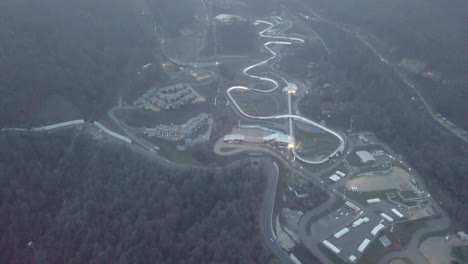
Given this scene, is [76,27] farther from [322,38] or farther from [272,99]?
[322,38]

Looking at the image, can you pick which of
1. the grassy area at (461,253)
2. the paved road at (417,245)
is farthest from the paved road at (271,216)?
the grassy area at (461,253)

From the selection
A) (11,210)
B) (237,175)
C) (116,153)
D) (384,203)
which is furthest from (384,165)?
(11,210)

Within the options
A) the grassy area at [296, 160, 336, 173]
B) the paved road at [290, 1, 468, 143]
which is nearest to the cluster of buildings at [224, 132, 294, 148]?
the grassy area at [296, 160, 336, 173]

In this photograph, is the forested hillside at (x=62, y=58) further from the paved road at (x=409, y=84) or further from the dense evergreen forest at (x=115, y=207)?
the paved road at (x=409, y=84)

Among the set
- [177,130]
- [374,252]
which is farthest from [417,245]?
[177,130]

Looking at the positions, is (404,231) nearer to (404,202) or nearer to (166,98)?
(404,202)

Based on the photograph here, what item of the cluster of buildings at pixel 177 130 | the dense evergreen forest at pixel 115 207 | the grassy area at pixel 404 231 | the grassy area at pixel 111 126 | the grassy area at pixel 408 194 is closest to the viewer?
the dense evergreen forest at pixel 115 207

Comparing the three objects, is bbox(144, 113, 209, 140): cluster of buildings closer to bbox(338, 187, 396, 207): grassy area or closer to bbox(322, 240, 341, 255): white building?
bbox(338, 187, 396, 207): grassy area
